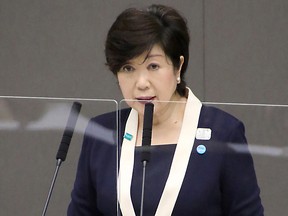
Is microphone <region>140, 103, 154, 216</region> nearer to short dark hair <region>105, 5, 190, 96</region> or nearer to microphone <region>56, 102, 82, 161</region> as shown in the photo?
microphone <region>56, 102, 82, 161</region>

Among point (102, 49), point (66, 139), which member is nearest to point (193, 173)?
point (66, 139)

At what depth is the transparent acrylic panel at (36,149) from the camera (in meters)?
1.20

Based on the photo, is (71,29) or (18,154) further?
(71,29)

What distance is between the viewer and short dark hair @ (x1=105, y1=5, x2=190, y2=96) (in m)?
1.42

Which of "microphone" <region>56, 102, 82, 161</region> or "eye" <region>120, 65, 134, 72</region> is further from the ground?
"eye" <region>120, 65, 134, 72</region>

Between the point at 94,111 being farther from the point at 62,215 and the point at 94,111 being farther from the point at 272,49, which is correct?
the point at 272,49

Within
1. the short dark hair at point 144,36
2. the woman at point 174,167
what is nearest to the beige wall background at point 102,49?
the short dark hair at point 144,36

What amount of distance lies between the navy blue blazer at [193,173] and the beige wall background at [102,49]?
1.68 meters

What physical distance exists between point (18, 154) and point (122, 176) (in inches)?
7.6

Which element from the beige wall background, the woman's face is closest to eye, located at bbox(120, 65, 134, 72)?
the woman's face

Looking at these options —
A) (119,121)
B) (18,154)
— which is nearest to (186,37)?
(119,121)

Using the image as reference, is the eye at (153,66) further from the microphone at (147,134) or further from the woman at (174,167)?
the microphone at (147,134)

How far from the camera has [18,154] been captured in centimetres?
120

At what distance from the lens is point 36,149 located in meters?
1.20
